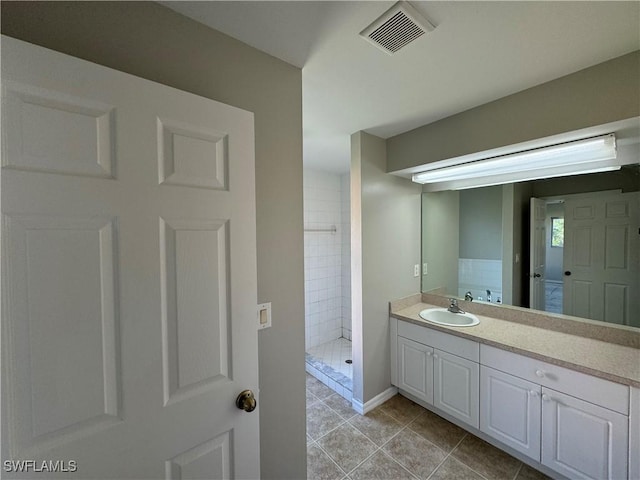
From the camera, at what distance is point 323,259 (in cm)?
340

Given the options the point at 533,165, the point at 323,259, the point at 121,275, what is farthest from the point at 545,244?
the point at 121,275

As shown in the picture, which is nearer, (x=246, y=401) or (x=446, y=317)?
(x=246, y=401)

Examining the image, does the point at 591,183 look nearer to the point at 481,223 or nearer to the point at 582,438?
the point at 481,223

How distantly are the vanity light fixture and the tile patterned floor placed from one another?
78.3 inches


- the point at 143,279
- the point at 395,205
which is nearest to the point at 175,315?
the point at 143,279

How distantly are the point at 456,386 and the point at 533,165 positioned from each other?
5.57ft

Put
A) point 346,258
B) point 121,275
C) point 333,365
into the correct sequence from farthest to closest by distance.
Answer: point 346,258
point 333,365
point 121,275

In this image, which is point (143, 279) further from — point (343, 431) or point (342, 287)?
point (342, 287)

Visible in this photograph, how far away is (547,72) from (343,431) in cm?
267

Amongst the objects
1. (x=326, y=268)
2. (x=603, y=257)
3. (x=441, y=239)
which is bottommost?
(x=326, y=268)

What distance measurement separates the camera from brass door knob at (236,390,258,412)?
37.1 inches

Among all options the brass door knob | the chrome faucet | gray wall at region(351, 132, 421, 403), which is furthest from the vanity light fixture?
the brass door knob

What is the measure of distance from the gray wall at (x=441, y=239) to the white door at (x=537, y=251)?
567 millimetres

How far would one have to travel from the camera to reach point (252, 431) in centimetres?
98
